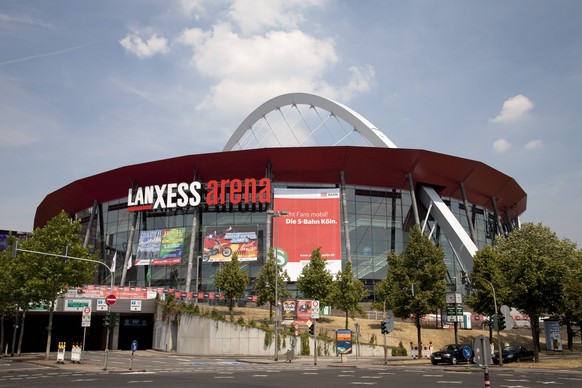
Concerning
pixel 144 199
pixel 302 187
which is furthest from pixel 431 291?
pixel 144 199

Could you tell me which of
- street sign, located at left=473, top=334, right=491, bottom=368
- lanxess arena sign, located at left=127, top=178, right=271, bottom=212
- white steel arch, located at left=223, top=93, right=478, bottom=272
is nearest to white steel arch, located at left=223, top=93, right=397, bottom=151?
white steel arch, located at left=223, top=93, right=478, bottom=272

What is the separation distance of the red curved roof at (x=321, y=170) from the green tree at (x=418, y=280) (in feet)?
74.9

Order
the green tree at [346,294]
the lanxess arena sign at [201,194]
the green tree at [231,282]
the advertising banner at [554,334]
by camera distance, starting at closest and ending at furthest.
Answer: the advertising banner at [554,334] < the green tree at [346,294] < the green tree at [231,282] < the lanxess arena sign at [201,194]

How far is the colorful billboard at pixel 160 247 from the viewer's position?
7488cm

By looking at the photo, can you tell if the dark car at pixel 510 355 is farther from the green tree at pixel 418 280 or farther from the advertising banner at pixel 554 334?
the advertising banner at pixel 554 334

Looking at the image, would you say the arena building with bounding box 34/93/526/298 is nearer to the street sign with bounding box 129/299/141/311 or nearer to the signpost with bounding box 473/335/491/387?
the street sign with bounding box 129/299/141/311

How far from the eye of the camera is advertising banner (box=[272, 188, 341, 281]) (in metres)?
69.9

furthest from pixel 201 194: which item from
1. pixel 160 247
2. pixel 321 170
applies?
pixel 321 170

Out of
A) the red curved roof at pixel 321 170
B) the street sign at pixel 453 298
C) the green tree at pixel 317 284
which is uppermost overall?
the red curved roof at pixel 321 170

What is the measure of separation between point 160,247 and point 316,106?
32.8 metres

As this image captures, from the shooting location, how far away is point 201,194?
250ft

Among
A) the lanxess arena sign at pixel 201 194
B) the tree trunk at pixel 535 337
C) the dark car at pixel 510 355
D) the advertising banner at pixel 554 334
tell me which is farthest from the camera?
the lanxess arena sign at pixel 201 194

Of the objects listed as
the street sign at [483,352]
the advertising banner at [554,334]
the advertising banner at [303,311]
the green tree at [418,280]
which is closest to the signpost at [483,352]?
the street sign at [483,352]

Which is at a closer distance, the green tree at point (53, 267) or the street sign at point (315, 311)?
the street sign at point (315, 311)
